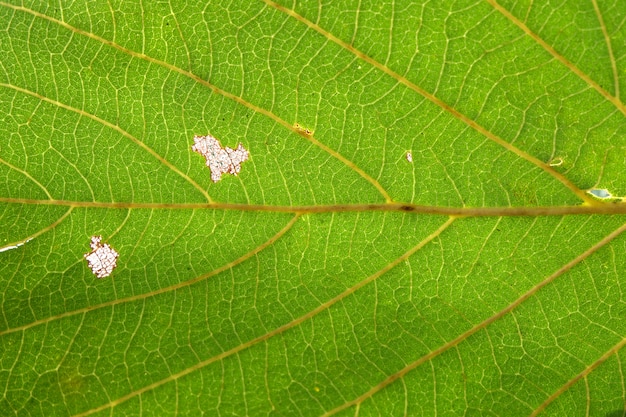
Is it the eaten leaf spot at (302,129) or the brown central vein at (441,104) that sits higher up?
the brown central vein at (441,104)

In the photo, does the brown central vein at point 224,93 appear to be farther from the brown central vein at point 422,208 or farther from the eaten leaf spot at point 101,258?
the eaten leaf spot at point 101,258

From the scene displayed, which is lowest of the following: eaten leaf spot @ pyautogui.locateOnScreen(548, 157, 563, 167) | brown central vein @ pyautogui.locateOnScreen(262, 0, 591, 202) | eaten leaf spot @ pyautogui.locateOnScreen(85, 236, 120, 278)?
eaten leaf spot @ pyautogui.locateOnScreen(85, 236, 120, 278)

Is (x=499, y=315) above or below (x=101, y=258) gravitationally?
above

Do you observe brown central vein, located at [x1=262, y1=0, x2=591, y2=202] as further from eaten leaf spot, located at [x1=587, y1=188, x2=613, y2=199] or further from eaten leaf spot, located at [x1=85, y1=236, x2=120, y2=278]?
eaten leaf spot, located at [x1=85, y1=236, x2=120, y2=278]

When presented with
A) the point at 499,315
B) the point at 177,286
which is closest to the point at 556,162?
the point at 499,315

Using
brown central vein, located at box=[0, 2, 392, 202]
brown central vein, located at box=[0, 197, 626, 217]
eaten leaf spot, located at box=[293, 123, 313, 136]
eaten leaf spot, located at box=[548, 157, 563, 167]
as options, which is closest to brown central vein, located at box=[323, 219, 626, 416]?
brown central vein, located at box=[0, 197, 626, 217]

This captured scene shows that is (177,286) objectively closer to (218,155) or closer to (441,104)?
(218,155)

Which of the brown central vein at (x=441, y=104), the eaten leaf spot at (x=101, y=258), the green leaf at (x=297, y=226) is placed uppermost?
the brown central vein at (x=441, y=104)

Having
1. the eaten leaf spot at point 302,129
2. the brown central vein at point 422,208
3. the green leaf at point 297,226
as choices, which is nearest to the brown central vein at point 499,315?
the green leaf at point 297,226
